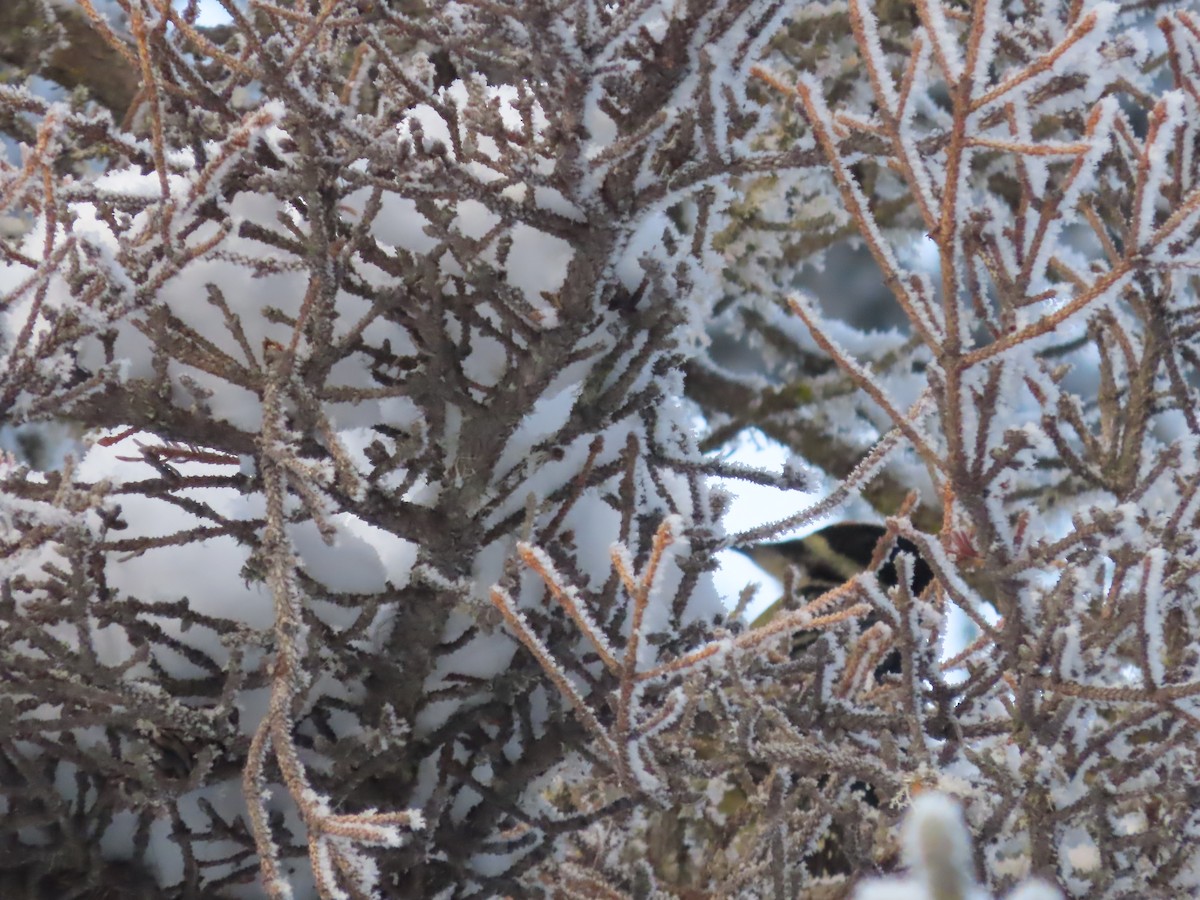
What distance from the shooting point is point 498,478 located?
157 centimetres

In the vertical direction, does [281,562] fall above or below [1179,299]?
below

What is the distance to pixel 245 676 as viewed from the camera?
5.04 feet

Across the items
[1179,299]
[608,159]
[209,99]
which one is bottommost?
[1179,299]

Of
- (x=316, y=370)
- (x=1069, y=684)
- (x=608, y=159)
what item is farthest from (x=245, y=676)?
(x=1069, y=684)

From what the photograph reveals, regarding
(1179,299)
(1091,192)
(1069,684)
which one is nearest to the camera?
(1069,684)

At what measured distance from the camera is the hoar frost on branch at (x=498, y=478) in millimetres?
1121

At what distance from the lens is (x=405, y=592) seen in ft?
5.09

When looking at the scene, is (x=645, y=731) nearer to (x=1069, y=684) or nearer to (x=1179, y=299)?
(x=1069, y=684)

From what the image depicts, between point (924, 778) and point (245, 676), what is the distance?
1.05 meters

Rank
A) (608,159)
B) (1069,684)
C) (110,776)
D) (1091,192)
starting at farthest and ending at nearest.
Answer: (1091,192) < (110,776) < (1069,684) < (608,159)

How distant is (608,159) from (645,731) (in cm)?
73

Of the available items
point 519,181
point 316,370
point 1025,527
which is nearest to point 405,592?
point 316,370

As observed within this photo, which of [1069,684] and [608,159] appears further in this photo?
[1069,684]

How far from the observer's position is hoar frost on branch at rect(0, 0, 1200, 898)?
3.68ft
